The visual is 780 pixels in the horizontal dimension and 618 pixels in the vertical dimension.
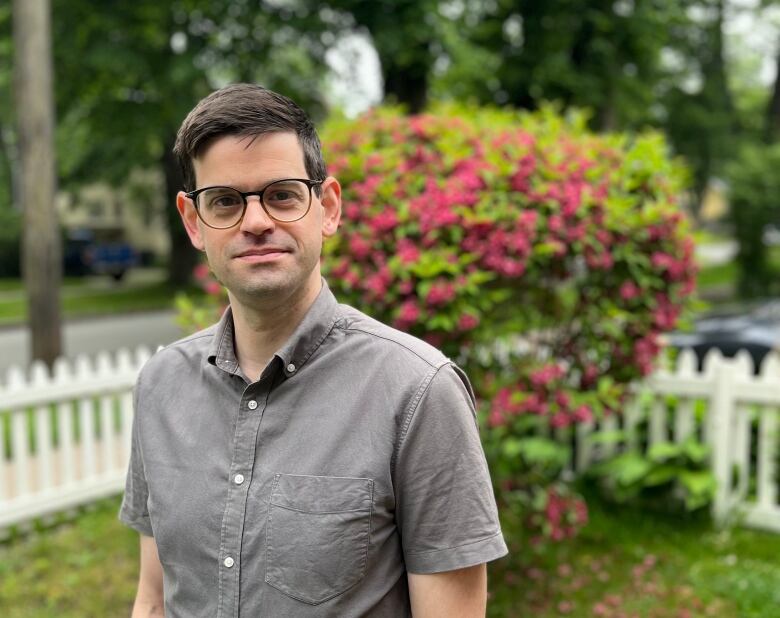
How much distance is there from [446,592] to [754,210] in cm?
2014

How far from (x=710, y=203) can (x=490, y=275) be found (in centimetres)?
8039

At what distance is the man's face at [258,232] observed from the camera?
61.4 inches

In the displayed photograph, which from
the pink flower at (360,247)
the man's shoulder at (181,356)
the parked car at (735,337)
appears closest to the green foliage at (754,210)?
the parked car at (735,337)

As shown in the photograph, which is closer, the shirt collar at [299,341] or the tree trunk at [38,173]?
the shirt collar at [299,341]

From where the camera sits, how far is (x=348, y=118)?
5.26 meters

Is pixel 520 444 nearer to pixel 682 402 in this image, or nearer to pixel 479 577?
pixel 682 402

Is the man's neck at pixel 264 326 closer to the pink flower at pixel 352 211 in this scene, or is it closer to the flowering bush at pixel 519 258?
the flowering bush at pixel 519 258

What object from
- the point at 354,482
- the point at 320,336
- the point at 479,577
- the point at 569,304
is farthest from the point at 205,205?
the point at 569,304

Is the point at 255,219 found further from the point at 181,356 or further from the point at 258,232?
the point at 181,356

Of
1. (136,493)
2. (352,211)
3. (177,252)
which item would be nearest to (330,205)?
(136,493)

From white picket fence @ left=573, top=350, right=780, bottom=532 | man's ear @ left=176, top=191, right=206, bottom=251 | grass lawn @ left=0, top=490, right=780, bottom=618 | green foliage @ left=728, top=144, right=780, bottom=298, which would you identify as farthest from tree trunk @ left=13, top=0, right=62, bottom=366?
green foliage @ left=728, top=144, right=780, bottom=298

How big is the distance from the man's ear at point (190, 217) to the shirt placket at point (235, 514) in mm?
397

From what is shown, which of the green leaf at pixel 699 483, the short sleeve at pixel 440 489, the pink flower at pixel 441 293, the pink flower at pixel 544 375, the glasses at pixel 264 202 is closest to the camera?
the short sleeve at pixel 440 489

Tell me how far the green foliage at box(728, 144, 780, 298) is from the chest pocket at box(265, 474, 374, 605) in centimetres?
1961
